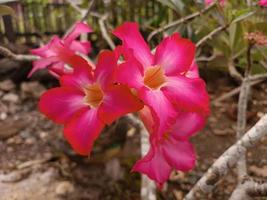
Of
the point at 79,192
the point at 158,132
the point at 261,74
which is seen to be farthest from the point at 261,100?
the point at 158,132

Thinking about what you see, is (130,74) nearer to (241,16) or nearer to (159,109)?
(159,109)

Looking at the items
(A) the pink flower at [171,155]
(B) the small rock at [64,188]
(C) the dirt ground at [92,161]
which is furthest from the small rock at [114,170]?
(A) the pink flower at [171,155]

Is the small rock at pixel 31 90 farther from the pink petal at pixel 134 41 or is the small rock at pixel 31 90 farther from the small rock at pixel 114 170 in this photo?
the pink petal at pixel 134 41

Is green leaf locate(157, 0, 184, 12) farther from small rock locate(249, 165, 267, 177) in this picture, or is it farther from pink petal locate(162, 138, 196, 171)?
small rock locate(249, 165, 267, 177)

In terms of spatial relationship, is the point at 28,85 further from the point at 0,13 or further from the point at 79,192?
the point at 0,13

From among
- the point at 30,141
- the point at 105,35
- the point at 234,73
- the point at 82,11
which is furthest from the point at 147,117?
the point at 30,141
